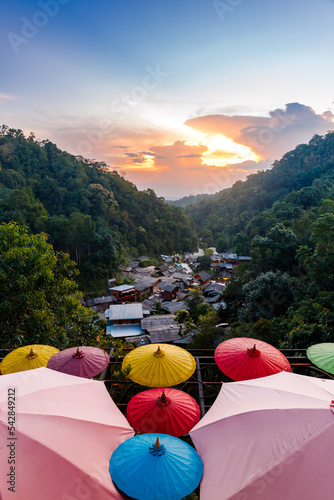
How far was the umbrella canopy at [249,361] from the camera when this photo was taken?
15.6ft

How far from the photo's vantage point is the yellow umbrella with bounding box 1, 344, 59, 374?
479cm

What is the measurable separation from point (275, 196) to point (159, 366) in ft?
173

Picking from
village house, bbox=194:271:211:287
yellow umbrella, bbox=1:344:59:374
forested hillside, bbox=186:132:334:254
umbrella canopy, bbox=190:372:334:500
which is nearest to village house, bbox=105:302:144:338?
village house, bbox=194:271:211:287

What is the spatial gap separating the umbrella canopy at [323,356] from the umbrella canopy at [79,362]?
403 cm

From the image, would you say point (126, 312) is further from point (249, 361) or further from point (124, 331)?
point (249, 361)

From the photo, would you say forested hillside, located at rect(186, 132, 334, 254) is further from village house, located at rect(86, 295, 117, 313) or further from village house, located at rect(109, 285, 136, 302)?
village house, located at rect(86, 295, 117, 313)

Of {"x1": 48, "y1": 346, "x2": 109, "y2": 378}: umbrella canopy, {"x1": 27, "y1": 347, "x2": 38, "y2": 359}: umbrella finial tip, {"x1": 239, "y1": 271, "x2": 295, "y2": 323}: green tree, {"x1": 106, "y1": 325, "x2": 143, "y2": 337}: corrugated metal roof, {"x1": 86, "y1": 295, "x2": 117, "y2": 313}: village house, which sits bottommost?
{"x1": 106, "y1": 325, "x2": 143, "y2": 337}: corrugated metal roof

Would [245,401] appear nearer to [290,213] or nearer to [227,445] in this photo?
[227,445]

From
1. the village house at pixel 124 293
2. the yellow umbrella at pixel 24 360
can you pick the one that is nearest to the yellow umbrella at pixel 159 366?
the yellow umbrella at pixel 24 360

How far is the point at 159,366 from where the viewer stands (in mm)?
4812

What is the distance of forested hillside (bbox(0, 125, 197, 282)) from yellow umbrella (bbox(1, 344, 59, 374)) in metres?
28.7

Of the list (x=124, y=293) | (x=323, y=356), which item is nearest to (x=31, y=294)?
(x=323, y=356)

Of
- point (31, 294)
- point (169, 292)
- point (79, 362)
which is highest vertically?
point (31, 294)

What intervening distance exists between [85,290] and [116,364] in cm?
2737
